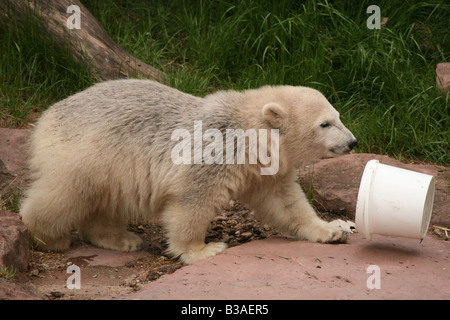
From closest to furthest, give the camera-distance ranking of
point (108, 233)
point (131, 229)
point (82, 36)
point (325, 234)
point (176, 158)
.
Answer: point (176, 158) < point (325, 234) < point (108, 233) < point (131, 229) < point (82, 36)

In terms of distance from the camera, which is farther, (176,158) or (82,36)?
(82,36)

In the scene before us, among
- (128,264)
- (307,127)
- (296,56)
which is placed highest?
(296,56)

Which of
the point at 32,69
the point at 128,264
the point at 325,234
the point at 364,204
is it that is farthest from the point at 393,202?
the point at 32,69

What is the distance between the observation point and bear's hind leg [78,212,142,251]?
5.63 meters

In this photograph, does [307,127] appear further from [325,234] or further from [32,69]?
[32,69]

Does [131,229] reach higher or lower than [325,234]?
lower

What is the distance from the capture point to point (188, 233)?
201 inches

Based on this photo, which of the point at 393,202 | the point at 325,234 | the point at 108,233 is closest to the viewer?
the point at 393,202

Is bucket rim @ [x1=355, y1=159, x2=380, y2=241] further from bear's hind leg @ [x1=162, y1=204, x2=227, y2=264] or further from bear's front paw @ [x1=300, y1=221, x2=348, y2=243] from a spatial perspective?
bear's hind leg @ [x1=162, y1=204, x2=227, y2=264]

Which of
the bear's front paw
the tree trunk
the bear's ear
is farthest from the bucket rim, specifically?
the tree trunk

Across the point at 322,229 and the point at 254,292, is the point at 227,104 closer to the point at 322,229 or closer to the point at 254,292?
the point at 322,229

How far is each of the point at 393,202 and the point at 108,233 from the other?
8.58ft

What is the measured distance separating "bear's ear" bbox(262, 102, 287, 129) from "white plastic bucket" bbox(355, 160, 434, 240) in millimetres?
842

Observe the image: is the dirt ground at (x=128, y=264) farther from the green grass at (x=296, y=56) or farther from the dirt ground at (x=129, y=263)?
the green grass at (x=296, y=56)
